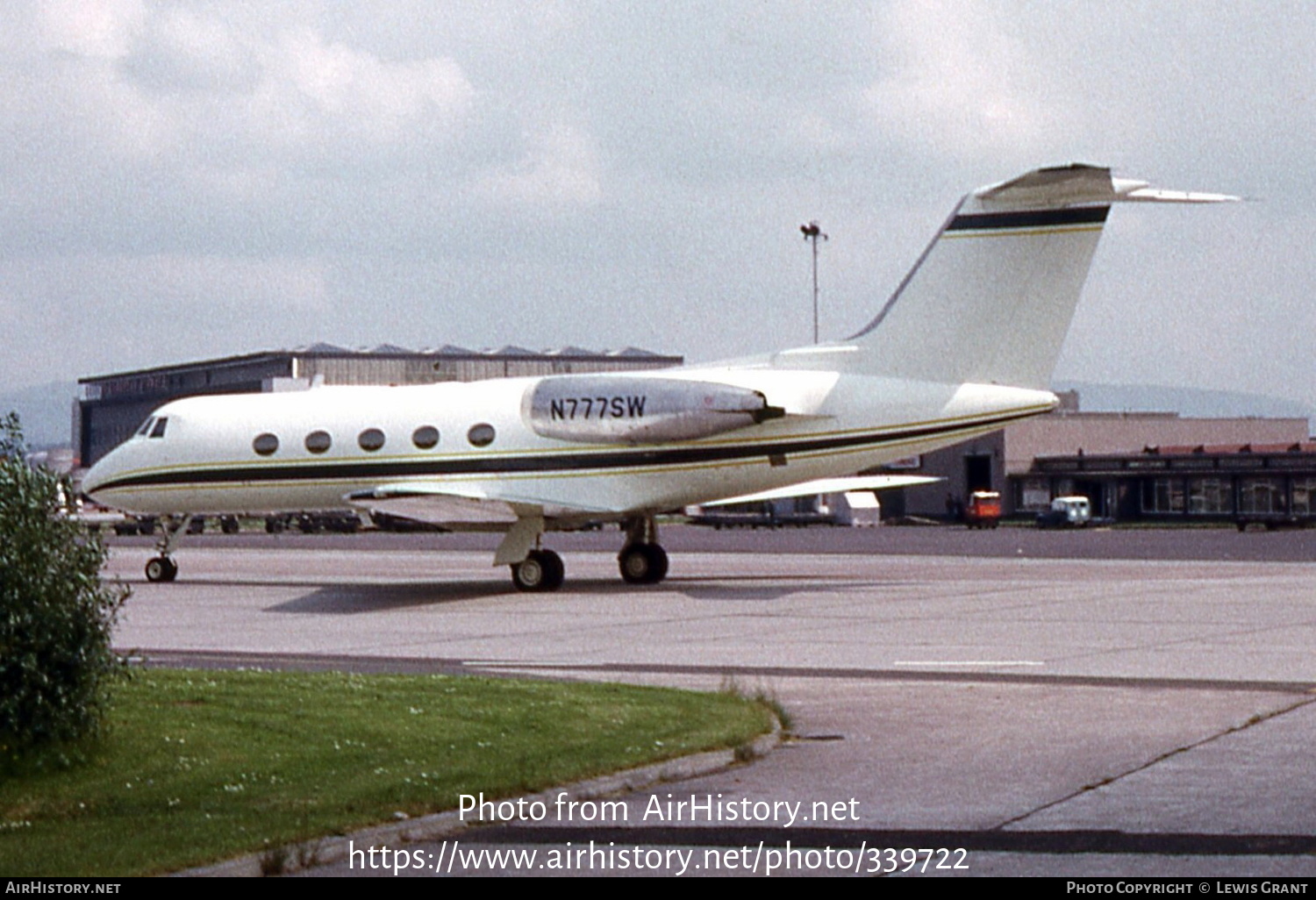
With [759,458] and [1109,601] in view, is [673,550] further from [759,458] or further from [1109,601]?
[1109,601]

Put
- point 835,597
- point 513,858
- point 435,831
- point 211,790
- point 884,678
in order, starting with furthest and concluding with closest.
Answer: point 835,597 < point 884,678 < point 211,790 < point 435,831 < point 513,858

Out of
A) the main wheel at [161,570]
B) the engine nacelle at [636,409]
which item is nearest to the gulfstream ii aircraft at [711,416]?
the engine nacelle at [636,409]

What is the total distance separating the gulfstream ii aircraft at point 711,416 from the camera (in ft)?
96.4

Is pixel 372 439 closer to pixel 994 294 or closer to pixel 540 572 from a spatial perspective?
pixel 540 572

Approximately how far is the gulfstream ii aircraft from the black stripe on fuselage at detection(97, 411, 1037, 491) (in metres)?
0.03

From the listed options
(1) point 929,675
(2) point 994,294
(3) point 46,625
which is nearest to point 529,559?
(2) point 994,294

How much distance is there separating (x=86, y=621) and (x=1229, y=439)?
97.6 meters

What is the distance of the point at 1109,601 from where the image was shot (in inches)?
1074

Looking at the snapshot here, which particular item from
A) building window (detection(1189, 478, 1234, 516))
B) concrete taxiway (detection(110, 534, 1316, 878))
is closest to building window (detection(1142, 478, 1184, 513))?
building window (detection(1189, 478, 1234, 516))

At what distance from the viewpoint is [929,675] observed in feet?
57.5

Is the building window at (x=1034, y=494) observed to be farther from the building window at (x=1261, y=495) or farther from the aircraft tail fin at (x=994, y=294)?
the aircraft tail fin at (x=994, y=294)

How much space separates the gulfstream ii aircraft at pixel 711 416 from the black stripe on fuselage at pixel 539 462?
0.11ft

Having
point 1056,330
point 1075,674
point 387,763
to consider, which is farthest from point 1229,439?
point 387,763

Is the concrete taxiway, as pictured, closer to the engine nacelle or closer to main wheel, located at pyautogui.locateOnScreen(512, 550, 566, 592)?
main wheel, located at pyautogui.locateOnScreen(512, 550, 566, 592)
